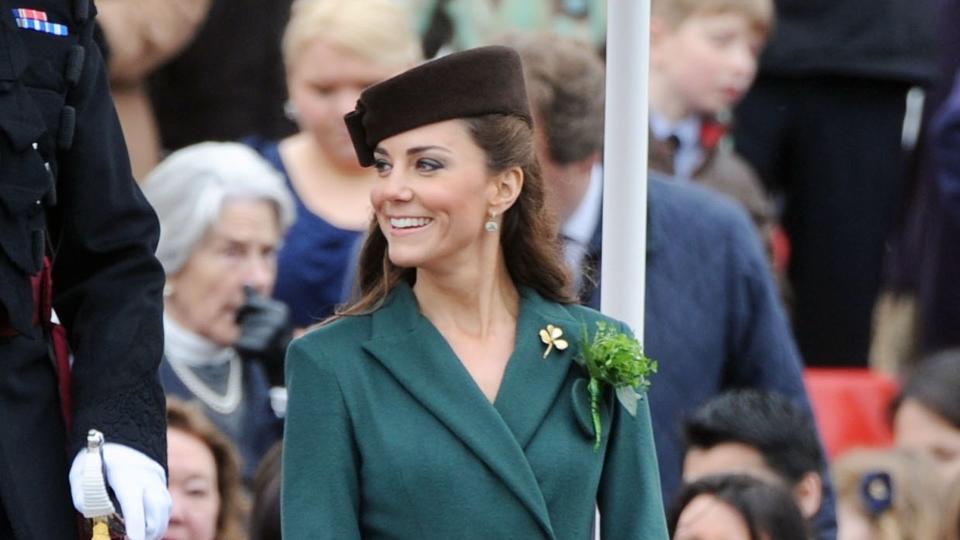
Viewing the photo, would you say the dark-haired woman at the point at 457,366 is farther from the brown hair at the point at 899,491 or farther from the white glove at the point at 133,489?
the brown hair at the point at 899,491

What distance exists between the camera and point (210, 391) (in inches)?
251

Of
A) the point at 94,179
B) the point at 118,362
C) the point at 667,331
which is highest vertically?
the point at 94,179

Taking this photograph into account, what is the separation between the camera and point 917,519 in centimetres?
646

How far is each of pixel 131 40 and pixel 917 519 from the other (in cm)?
251

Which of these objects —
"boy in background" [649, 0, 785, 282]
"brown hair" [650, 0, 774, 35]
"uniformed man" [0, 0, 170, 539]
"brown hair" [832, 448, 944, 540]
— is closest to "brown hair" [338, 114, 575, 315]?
"uniformed man" [0, 0, 170, 539]

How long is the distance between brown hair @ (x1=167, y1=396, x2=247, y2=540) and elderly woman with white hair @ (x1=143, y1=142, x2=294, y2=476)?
2.02 feet

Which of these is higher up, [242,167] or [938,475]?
[242,167]

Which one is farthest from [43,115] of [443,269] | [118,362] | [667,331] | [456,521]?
[667,331]

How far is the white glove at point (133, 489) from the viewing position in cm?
409

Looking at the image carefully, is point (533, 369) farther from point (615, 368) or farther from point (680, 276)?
point (680, 276)

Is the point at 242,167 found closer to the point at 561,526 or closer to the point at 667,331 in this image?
the point at 667,331

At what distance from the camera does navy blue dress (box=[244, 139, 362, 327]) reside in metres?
Answer: 6.96

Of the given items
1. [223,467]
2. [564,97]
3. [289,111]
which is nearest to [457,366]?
[223,467]

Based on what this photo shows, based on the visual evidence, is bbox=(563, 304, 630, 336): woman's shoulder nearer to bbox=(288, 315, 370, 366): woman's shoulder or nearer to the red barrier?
bbox=(288, 315, 370, 366): woman's shoulder
